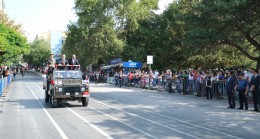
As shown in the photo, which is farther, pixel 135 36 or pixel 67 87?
pixel 135 36

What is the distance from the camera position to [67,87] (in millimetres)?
18125

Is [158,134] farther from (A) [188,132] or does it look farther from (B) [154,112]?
(B) [154,112]

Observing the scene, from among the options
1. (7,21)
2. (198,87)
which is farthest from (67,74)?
A: (7,21)

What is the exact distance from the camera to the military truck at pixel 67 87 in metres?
18.0

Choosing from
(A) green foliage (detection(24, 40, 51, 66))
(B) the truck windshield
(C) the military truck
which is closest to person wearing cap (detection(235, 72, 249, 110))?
(C) the military truck

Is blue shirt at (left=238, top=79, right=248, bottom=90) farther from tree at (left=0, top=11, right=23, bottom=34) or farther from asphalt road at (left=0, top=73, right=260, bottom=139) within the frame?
tree at (left=0, top=11, right=23, bottom=34)

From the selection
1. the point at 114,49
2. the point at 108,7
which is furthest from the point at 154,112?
the point at 108,7

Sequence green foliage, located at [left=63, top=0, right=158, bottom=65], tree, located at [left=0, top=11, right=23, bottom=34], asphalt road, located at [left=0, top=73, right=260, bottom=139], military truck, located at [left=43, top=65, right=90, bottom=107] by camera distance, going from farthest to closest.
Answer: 1. green foliage, located at [left=63, top=0, right=158, bottom=65]
2. tree, located at [left=0, top=11, right=23, bottom=34]
3. military truck, located at [left=43, top=65, right=90, bottom=107]
4. asphalt road, located at [left=0, top=73, right=260, bottom=139]

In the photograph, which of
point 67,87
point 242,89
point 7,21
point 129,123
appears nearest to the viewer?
point 129,123

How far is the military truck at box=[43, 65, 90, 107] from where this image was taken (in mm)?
17969

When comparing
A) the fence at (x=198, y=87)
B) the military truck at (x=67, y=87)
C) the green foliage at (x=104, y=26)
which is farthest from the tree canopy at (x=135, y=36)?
the military truck at (x=67, y=87)

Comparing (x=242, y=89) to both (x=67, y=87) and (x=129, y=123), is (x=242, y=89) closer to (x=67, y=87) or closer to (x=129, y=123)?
(x=129, y=123)

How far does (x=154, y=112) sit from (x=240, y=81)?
4.79 meters

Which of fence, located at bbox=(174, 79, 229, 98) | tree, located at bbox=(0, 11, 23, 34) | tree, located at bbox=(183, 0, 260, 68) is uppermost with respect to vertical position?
tree, located at bbox=(0, 11, 23, 34)
